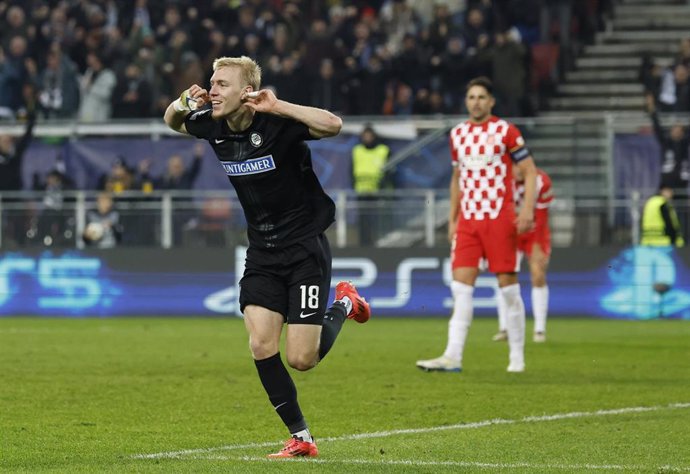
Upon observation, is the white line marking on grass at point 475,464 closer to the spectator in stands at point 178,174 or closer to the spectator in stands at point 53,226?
the spectator in stands at point 53,226

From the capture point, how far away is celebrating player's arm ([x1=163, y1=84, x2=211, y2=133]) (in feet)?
26.6

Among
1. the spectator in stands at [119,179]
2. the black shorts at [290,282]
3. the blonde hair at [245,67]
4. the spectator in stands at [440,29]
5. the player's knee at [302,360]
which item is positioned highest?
the spectator in stands at [440,29]

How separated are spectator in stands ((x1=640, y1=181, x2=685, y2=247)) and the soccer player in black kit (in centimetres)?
1371

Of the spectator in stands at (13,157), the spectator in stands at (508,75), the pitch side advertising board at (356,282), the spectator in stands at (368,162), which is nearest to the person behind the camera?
the pitch side advertising board at (356,282)

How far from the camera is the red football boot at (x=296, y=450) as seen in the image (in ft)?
25.7

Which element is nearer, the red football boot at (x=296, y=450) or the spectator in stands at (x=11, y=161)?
the red football boot at (x=296, y=450)

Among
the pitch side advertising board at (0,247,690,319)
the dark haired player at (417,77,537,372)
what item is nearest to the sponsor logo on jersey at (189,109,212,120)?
the dark haired player at (417,77,537,372)

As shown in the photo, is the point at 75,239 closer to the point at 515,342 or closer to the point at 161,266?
the point at 161,266

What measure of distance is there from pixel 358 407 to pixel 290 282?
102 inches

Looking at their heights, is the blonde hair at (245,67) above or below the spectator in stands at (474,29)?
below

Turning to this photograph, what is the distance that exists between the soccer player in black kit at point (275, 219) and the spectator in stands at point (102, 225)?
14225 mm

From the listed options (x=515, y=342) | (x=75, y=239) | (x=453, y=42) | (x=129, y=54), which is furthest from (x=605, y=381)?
(x=129, y=54)

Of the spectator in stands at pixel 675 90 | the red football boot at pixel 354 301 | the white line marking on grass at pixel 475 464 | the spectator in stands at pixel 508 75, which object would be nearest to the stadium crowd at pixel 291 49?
the spectator in stands at pixel 508 75

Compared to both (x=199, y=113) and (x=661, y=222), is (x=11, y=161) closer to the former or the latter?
(x=661, y=222)
